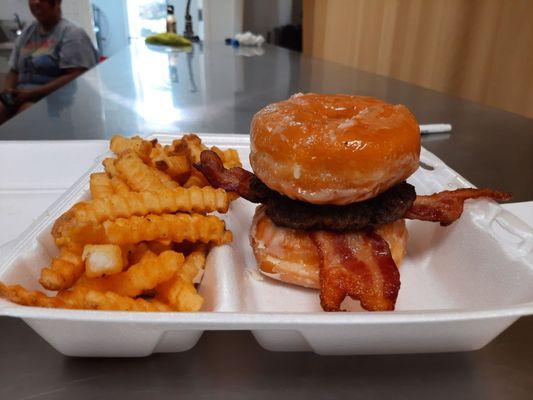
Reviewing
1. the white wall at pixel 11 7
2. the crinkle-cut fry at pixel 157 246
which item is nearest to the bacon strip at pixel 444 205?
the crinkle-cut fry at pixel 157 246

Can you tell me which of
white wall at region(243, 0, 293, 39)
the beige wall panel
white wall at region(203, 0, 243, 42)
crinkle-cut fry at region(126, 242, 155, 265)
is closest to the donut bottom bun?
crinkle-cut fry at region(126, 242, 155, 265)

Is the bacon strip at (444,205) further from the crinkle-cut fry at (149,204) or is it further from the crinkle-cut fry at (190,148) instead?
the crinkle-cut fry at (190,148)

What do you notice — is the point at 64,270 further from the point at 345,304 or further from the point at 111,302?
the point at 345,304

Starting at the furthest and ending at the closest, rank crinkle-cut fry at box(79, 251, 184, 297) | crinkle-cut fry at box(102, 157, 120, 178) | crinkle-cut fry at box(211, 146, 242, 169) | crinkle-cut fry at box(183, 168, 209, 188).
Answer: crinkle-cut fry at box(211, 146, 242, 169)
crinkle-cut fry at box(183, 168, 209, 188)
crinkle-cut fry at box(102, 157, 120, 178)
crinkle-cut fry at box(79, 251, 184, 297)

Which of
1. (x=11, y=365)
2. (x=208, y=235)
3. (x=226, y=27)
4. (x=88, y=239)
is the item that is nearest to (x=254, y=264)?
(x=208, y=235)

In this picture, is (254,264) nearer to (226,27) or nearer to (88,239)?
(88,239)

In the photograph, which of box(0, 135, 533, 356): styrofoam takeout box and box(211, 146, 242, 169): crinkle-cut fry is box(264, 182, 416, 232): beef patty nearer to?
box(0, 135, 533, 356): styrofoam takeout box
